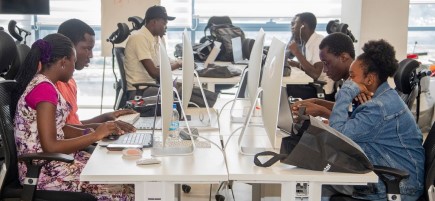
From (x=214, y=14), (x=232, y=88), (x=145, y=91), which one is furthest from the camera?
(x=214, y=14)

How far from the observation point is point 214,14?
6898mm

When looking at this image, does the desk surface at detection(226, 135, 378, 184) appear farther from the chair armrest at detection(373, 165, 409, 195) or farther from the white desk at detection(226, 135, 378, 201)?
the chair armrest at detection(373, 165, 409, 195)

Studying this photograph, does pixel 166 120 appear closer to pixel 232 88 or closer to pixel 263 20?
pixel 232 88

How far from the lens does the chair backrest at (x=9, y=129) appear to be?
2.42 m

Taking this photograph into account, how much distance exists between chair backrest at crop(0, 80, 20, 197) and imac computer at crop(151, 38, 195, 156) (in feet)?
1.96

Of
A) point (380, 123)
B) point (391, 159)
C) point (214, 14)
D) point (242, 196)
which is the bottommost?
point (242, 196)

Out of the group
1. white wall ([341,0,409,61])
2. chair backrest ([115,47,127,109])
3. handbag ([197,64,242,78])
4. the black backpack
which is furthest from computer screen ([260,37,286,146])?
white wall ([341,0,409,61])

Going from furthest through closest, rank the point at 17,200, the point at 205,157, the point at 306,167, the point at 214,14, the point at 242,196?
the point at 214,14, the point at 242,196, the point at 17,200, the point at 205,157, the point at 306,167

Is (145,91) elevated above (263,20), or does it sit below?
below

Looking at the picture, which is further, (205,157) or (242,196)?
(242,196)

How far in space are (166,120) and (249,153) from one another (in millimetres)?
411

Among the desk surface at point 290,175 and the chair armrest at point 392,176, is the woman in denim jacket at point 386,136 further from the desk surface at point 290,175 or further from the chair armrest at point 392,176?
the desk surface at point 290,175

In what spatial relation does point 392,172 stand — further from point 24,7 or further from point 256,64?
point 24,7

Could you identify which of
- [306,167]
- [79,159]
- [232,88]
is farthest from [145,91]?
[306,167]
